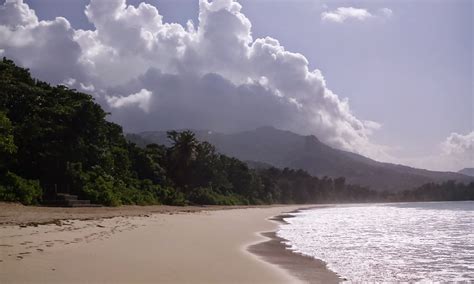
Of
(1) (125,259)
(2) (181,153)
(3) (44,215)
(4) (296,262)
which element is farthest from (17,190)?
(2) (181,153)

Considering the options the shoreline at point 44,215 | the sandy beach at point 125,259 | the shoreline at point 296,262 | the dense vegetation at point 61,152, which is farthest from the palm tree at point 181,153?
the sandy beach at point 125,259

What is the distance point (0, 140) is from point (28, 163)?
7176 mm

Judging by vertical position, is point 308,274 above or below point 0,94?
below

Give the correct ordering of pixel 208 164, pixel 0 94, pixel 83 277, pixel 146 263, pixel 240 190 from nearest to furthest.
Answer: pixel 83 277 < pixel 146 263 < pixel 0 94 < pixel 208 164 < pixel 240 190

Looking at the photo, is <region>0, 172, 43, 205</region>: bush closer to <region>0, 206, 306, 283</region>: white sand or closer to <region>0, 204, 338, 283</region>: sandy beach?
<region>0, 204, 338, 283</region>: sandy beach

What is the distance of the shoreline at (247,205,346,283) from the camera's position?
1042 centimetres

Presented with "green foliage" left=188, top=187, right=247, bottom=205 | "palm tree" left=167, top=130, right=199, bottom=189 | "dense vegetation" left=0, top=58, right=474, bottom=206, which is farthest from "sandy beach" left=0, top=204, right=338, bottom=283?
"palm tree" left=167, top=130, right=199, bottom=189

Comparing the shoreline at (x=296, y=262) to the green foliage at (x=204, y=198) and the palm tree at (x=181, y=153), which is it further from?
the palm tree at (x=181, y=153)

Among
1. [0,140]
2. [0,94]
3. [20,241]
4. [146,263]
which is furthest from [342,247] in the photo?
[0,94]

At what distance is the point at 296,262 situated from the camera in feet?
42.1

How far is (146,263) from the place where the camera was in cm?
1014

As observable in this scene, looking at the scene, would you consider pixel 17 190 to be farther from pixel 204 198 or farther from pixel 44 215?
pixel 204 198

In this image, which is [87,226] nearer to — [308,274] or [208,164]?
[308,274]

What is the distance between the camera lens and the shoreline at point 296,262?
34.2 feet
